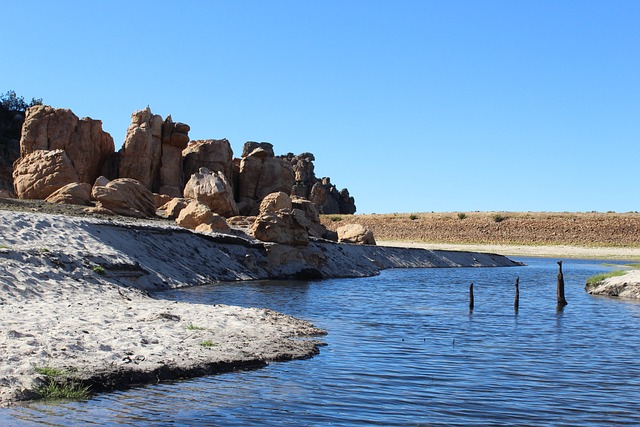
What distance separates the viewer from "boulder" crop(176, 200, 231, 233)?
3547 cm

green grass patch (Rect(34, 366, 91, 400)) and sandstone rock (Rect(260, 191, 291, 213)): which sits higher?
sandstone rock (Rect(260, 191, 291, 213))

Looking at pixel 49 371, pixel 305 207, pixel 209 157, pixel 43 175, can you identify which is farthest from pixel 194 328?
pixel 209 157

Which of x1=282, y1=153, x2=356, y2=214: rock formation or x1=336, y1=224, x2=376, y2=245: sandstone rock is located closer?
x1=336, y1=224, x2=376, y2=245: sandstone rock

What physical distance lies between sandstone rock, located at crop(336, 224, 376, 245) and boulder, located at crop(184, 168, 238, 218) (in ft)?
35.1

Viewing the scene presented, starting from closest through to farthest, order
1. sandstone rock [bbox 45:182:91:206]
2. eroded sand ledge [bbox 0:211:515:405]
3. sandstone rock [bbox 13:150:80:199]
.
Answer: eroded sand ledge [bbox 0:211:515:405] → sandstone rock [bbox 45:182:91:206] → sandstone rock [bbox 13:150:80:199]

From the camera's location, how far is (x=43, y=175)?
133 ft

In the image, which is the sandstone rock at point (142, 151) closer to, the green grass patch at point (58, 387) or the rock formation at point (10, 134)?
the rock formation at point (10, 134)

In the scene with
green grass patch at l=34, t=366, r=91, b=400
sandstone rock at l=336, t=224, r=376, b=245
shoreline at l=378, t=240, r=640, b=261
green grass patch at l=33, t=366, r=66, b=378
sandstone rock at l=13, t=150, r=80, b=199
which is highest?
sandstone rock at l=13, t=150, r=80, b=199

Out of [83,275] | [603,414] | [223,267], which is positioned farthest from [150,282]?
[603,414]

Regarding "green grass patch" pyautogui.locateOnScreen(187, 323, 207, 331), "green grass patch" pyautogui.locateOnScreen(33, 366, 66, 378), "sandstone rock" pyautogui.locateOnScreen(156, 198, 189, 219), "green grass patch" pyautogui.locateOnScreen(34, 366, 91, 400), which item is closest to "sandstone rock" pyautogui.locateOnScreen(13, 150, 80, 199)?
"sandstone rock" pyautogui.locateOnScreen(156, 198, 189, 219)

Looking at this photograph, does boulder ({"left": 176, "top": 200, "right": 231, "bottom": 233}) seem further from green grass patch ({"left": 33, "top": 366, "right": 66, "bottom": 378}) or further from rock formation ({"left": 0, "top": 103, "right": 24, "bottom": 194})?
rock formation ({"left": 0, "top": 103, "right": 24, "bottom": 194})

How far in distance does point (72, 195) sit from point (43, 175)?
4042 mm

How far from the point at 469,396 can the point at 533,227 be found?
263 feet

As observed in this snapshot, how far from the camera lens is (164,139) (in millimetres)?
51156
